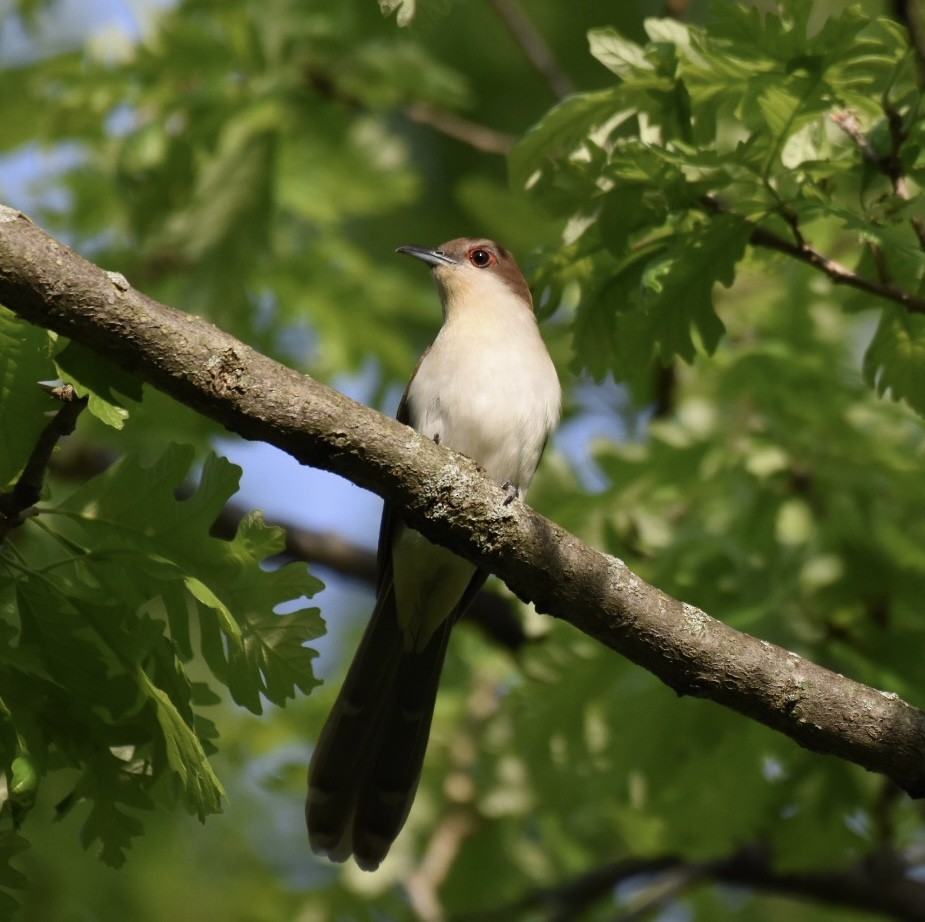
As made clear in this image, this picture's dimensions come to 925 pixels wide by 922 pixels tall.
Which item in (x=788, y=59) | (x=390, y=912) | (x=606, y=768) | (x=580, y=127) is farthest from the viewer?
(x=390, y=912)

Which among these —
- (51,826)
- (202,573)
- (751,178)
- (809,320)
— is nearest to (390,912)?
(51,826)

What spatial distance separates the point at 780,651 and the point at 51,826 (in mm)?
5171

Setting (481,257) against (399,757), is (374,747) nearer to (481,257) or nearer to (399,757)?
(399,757)

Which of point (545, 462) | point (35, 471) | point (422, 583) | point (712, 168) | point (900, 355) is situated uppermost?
point (712, 168)

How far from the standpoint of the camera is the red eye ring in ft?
23.3

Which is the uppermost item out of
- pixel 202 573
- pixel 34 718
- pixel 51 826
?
pixel 202 573

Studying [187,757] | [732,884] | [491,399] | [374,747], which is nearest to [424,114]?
[491,399]

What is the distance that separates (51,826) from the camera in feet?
25.2

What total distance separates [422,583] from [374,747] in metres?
0.83

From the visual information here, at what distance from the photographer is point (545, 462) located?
6758 mm

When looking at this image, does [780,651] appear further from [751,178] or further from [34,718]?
[34,718]

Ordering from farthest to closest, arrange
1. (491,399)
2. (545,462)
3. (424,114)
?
(424,114)
(545,462)
(491,399)

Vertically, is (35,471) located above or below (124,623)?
above

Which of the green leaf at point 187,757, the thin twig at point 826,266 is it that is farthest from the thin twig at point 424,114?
the green leaf at point 187,757
